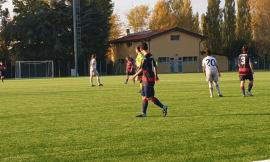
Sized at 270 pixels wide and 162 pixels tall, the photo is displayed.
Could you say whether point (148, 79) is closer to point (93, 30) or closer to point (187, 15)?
point (93, 30)

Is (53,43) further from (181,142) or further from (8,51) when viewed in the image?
(181,142)

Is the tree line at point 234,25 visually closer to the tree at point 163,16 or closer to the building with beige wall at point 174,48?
the tree at point 163,16

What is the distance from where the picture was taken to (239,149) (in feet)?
28.1

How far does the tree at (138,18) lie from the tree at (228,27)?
1759 centimetres

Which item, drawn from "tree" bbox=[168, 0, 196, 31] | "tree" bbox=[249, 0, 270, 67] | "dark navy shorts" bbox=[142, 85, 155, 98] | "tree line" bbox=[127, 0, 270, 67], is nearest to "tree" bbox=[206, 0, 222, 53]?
"tree line" bbox=[127, 0, 270, 67]

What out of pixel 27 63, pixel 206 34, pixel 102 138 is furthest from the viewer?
pixel 206 34

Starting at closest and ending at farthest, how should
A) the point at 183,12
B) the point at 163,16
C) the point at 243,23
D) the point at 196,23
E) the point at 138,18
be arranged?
1. the point at 243,23
2. the point at 163,16
3. the point at 183,12
4. the point at 196,23
5. the point at 138,18

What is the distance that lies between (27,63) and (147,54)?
6139 cm

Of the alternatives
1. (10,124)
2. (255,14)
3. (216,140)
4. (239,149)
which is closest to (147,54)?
(10,124)

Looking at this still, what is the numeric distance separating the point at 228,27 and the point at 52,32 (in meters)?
31.9

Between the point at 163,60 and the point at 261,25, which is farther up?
the point at 261,25

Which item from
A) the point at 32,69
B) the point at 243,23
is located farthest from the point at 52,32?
the point at 243,23

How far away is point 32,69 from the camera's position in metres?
73.2

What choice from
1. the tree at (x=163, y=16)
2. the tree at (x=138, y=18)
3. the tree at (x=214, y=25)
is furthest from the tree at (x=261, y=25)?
the tree at (x=138, y=18)
